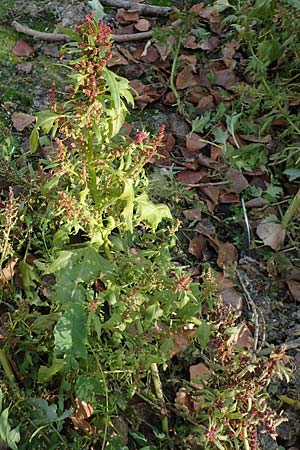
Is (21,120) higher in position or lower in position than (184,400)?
higher

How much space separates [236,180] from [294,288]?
21.9 inches

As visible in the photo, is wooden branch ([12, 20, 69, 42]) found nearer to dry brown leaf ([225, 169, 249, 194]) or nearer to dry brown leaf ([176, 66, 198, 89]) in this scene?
dry brown leaf ([176, 66, 198, 89])

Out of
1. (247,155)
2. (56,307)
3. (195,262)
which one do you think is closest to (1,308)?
(56,307)

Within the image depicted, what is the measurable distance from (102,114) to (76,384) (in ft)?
2.50

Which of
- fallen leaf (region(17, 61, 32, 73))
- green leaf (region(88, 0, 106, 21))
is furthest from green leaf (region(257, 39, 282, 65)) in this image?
fallen leaf (region(17, 61, 32, 73))

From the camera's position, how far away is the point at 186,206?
2.86 meters

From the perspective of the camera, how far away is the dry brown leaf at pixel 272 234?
275 centimetres

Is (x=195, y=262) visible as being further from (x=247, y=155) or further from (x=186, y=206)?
(x=247, y=155)

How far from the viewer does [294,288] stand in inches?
103

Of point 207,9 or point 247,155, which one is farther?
point 207,9

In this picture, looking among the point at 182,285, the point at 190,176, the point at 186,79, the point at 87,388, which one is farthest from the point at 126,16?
the point at 87,388

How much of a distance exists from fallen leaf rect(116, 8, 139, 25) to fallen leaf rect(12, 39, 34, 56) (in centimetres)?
50

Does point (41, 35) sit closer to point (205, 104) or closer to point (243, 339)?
point (205, 104)

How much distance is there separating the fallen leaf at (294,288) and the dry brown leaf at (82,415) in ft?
2.99
